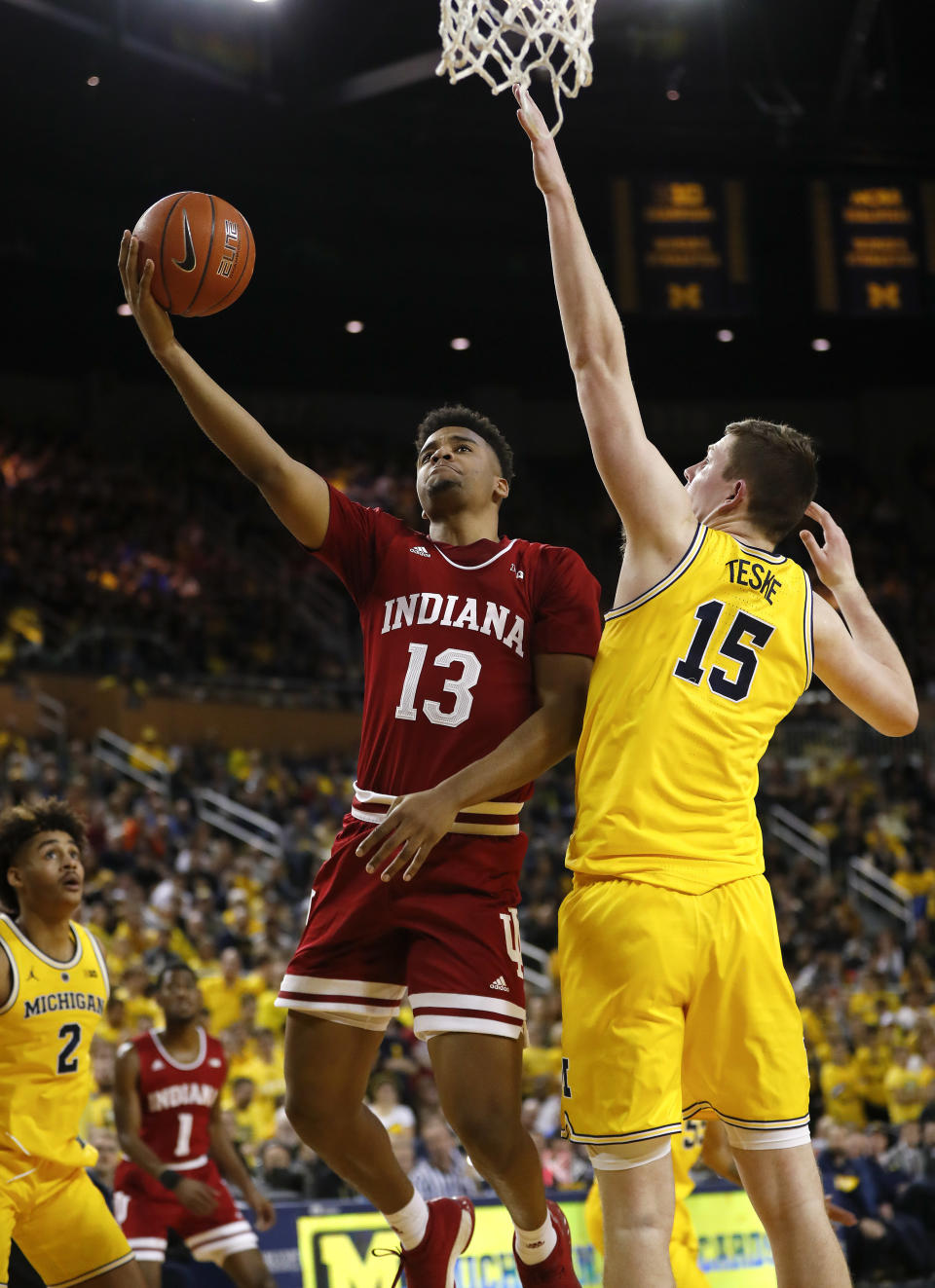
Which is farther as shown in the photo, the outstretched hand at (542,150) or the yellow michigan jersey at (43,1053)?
the yellow michigan jersey at (43,1053)

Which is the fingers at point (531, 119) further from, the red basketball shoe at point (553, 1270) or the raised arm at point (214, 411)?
the red basketball shoe at point (553, 1270)

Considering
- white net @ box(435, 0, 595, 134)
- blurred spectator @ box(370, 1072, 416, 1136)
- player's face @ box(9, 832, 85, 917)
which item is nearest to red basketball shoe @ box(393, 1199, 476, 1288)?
player's face @ box(9, 832, 85, 917)

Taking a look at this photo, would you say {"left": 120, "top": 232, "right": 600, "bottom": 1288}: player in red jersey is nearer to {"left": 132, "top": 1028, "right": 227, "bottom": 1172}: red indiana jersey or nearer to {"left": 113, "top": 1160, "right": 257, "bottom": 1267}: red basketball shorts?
{"left": 113, "top": 1160, "right": 257, "bottom": 1267}: red basketball shorts

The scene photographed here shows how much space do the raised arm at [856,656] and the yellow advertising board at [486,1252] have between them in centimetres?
411

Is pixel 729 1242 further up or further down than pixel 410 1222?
further down

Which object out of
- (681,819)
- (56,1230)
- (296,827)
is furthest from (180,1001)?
(296,827)

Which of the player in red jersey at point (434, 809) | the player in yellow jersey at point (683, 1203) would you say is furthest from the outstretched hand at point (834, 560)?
the player in yellow jersey at point (683, 1203)

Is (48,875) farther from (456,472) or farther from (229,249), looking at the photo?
(229,249)

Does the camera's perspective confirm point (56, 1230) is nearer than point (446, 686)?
No

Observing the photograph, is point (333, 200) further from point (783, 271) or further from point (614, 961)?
point (614, 961)

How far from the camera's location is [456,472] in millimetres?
4430

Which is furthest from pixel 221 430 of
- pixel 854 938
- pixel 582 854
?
pixel 854 938

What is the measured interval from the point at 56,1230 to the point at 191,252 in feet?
10.7

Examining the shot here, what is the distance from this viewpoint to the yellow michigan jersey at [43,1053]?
5121mm
